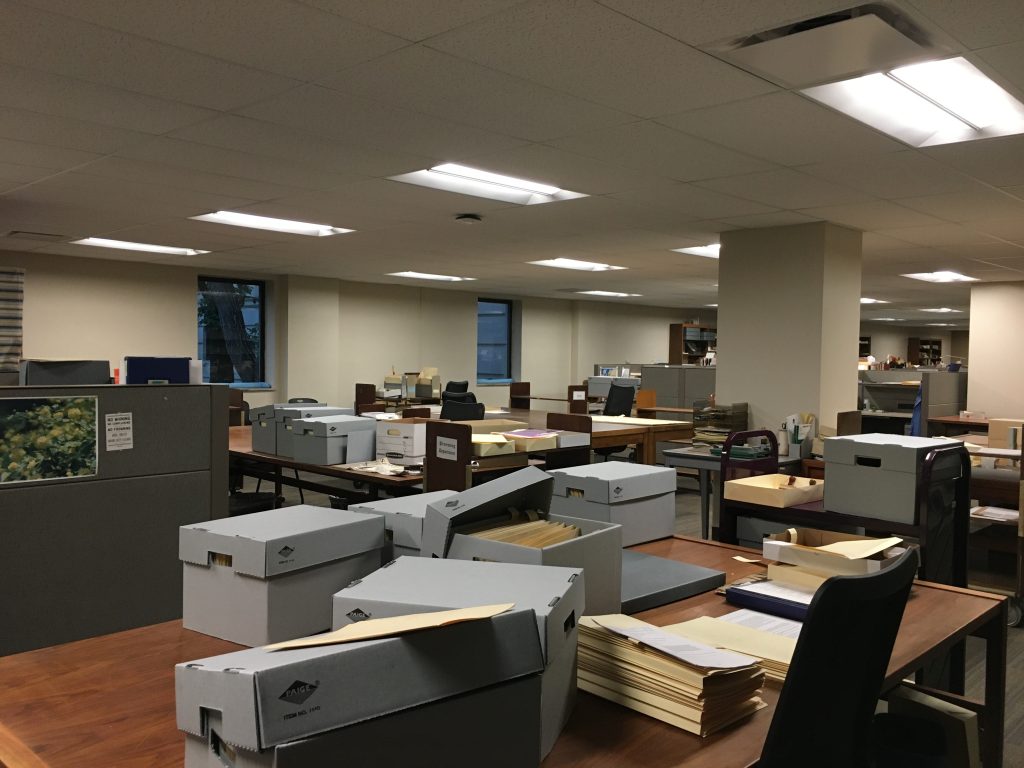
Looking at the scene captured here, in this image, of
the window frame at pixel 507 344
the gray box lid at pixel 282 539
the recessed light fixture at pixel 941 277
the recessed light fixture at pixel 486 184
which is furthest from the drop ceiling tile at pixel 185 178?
the window frame at pixel 507 344

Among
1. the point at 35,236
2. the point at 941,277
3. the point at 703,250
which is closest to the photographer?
the point at 35,236

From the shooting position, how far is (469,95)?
3.10m

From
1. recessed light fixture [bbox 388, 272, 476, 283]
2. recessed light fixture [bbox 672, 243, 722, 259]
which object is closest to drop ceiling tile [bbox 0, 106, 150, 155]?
recessed light fixture [bbox 672, 243, 722, 259]

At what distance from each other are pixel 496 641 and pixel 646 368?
892cm

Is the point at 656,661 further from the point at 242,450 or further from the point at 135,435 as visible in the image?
the point at 242,450

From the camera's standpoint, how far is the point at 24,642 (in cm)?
302

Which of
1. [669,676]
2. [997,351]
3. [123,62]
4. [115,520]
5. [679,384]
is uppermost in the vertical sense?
[123,62]

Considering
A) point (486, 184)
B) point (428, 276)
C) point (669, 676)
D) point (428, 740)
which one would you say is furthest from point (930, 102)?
point (428, 276)

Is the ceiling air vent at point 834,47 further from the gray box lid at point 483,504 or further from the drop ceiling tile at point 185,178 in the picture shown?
the drop ceiling tile at point 185,178

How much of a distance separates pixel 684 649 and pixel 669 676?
69 mm

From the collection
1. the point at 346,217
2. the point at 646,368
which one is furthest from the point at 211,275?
the point at 646,368

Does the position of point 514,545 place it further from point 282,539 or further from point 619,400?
point 619,400

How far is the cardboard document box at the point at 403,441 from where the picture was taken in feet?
16.3

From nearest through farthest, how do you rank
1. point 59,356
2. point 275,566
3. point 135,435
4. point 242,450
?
1. point 275,566
2. point 135,435
3. point 242,450
4. point 59,356
